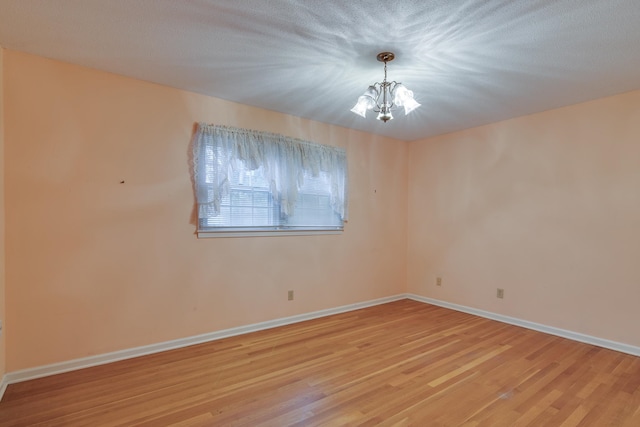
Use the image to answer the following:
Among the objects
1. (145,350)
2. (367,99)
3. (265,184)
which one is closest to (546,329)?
(367,99)

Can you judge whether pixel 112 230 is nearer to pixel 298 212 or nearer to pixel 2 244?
pixel 2 244

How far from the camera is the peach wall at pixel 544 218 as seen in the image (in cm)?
290

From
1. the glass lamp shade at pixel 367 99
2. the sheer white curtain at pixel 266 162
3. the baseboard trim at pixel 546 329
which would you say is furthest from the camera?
the sheer white curtain at pixel 266 162

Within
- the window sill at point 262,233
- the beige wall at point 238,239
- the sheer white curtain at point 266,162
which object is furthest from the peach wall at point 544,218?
the window sill at point 262,233

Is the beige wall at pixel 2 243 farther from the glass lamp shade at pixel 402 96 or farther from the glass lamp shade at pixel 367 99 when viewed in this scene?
the glass lamp shade at pixel 402 96

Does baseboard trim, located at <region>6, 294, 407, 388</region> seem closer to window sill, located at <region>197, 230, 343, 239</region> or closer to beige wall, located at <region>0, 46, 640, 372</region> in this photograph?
beige wall, located at <region>0, 46, 640, 372</region>

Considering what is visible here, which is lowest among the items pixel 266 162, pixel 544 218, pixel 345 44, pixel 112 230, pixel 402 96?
pixel 112 230

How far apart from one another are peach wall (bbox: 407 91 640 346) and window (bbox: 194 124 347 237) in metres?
1.54

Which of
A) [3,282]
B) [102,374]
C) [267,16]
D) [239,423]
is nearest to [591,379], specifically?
[239,423]

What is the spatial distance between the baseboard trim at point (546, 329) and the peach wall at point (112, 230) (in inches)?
83.5

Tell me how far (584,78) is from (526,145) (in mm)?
1014

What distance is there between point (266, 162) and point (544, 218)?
3024mm

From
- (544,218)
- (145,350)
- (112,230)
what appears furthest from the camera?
(544,218)

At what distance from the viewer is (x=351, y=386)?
225 cm
